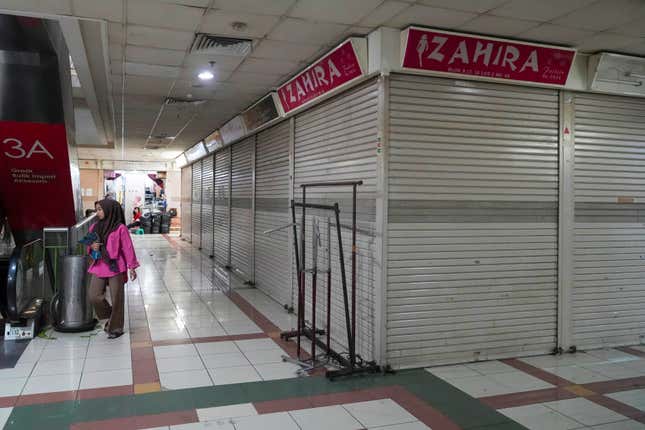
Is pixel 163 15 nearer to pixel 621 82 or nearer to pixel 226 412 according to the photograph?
pixel 226 412

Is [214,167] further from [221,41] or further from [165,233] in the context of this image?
[165,233]

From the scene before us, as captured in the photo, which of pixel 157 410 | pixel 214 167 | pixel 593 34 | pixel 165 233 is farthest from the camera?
pixel 165 233

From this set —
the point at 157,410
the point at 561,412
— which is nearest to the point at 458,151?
the point at 561,412

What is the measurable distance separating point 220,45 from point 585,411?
4538 millimetres

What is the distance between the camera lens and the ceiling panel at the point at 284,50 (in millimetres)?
5164

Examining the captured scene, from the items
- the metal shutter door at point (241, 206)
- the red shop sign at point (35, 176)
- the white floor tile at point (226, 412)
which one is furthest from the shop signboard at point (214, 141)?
the white floor tile at point (226, 412)

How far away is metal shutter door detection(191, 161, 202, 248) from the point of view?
1528cm

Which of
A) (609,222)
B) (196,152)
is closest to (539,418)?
(609,222)

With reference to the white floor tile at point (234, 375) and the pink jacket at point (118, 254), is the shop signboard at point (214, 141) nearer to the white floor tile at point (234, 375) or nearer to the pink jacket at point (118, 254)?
the pink jacket at point (118, 254)

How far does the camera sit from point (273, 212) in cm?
789

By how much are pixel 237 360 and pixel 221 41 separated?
310cm

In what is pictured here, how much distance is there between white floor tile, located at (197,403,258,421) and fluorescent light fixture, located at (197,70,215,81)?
4042 mm

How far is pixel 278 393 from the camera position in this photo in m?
4.13

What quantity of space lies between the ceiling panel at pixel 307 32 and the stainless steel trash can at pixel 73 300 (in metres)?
3.41
